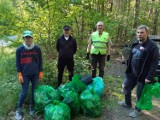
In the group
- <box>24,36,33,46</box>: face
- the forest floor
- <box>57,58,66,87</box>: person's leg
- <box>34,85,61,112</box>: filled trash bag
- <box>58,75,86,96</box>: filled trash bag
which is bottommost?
the forest floor

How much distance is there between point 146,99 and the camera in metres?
4.60

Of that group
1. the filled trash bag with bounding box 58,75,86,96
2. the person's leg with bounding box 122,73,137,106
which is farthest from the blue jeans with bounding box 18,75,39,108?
the person's leg with bounding box 122,73,137,106

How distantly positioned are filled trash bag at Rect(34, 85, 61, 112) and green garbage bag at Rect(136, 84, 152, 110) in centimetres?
177

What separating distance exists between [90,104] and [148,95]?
1225mm

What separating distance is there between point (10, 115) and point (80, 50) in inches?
168

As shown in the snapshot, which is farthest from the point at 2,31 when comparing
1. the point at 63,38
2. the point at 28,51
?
the point at 28,51

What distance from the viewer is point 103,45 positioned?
5.88 meters

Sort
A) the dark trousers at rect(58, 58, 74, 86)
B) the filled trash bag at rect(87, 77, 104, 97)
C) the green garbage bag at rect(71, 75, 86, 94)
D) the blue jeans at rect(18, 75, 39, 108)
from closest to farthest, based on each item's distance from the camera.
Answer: the blue jeans at rect(18, 75, 39, 108) → the green garbage bag at rect(71, 75, 86, 94) → the filled trash bag at rect(87, 77, 104, 97) → the dark trousers at rect(58, 58, 74, 86)

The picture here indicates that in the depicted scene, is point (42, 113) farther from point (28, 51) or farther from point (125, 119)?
point (125, 119)

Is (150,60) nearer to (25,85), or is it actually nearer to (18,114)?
(25,85)

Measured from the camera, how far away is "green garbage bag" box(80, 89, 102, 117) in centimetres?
462

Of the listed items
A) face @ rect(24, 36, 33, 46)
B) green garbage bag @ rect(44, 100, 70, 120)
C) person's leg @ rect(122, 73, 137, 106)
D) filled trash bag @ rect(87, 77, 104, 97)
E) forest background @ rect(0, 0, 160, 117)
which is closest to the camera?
green garbage bag @ rect(44, 100, 70, 120)

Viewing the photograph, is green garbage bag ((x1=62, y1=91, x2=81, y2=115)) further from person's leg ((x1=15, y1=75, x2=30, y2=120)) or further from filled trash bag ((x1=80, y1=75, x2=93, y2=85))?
person's leg ((x1=15, y1=75, x2=30, y2=120))

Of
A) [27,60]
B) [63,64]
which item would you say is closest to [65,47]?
[63,64]
